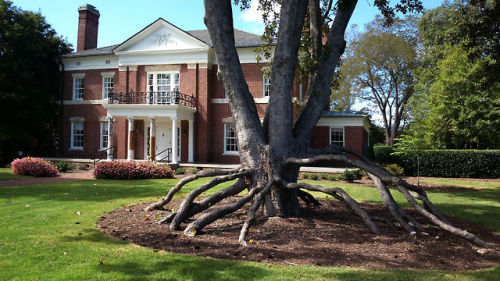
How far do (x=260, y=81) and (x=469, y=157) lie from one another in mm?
13291

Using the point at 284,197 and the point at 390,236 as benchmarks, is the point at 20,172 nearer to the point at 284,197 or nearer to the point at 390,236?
the point at 284,197

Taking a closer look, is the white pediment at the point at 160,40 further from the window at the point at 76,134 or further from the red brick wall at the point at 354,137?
the red brick wall at the point at 354,137

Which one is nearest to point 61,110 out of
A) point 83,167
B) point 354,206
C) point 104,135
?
point 104,135

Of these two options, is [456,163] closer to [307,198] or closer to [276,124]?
[307,198]

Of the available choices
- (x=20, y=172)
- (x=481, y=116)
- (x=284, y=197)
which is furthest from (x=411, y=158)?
(x=20, y=172)

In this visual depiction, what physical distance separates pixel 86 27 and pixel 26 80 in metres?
6.25

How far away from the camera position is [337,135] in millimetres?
22234

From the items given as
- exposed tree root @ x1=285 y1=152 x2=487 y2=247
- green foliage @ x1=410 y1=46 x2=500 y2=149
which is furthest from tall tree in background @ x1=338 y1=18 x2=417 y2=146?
exposed tree root @ x1=285 y1=152 x2=487 y2=247

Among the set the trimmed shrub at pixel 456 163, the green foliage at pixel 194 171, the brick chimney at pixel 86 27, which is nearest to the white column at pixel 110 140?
the green foliage at pixel 194 171

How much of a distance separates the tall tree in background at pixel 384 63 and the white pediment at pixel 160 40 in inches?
738

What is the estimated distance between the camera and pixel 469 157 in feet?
67.4

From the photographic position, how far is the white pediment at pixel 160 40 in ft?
Result: 74.2

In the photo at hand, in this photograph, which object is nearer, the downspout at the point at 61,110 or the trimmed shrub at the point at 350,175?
the trimmed shrub at the point at 350,175

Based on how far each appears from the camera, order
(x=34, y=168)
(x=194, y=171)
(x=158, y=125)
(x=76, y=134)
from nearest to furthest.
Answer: (x=34, y=168)
(x=194, y=171)
(x=158, y=125)
(x=76, y=134)
